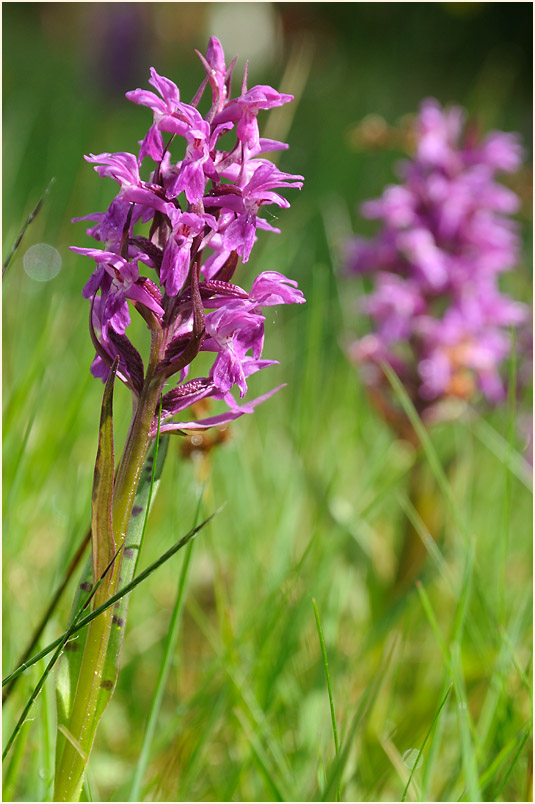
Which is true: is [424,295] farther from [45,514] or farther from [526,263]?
[526,263]

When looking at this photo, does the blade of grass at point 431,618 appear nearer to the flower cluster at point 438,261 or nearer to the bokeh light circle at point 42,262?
the flower cluster at point 438,261

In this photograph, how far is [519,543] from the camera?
1.69m

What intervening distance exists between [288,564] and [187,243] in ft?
2.39

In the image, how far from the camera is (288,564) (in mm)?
1177

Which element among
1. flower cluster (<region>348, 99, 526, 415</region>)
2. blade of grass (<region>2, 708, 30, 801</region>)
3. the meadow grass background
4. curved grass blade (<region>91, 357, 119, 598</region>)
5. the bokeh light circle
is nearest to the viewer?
curved grass blade (<region>91, 357, 119, 598</region>)

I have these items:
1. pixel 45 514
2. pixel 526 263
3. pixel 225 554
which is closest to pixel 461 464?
pixel 225 554

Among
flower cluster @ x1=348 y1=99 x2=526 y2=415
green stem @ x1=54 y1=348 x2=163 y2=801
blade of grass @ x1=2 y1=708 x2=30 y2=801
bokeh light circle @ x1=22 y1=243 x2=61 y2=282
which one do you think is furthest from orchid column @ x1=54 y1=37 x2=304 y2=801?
bokeh light circle @ x1=22 y1=243 x2=61 y2=282

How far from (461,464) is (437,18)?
442cm

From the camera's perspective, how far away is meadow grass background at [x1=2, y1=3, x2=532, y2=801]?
85 centimetres

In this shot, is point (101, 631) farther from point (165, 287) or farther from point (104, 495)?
point (165, 287)

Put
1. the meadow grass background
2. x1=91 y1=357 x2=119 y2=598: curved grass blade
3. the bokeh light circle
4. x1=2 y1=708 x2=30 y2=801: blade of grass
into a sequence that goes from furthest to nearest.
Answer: the bokeh light circle, the meadow grass background, x1=2 y1=708 x2=30 y2=801: blade of grass, x1=91 y1=357 x2=119 y2=598: curved grass blade

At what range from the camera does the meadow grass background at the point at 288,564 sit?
85 cm

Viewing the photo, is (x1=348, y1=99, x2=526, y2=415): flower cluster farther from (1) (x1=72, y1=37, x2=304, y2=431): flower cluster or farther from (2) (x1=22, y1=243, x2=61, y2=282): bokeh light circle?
(1) (x1=72, y1=37, x2=304, y2=431): flower cluster

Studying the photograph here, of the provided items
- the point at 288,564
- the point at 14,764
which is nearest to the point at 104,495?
the point at 14,764
